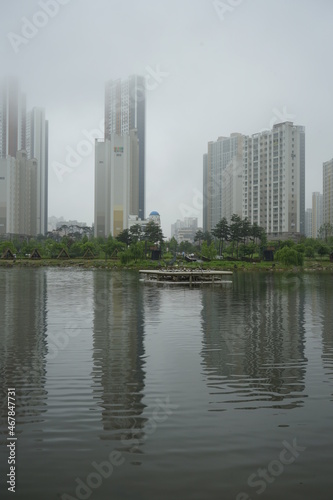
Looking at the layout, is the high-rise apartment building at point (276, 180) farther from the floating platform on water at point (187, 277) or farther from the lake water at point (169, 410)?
the lake water at point (169, 410)

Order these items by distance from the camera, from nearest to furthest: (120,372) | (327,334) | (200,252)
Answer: (120,372) → (327,334) → (200,252)

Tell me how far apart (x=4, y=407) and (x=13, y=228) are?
179289 mm

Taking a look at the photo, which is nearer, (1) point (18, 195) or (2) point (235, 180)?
(2) point (235, 180)

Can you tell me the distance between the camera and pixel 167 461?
8.16 meters

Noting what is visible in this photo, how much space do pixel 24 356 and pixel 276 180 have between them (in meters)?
144

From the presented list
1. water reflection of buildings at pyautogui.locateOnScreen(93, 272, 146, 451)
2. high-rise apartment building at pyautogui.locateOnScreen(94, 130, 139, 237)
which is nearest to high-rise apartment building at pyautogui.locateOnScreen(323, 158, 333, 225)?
high-rise apartment building at pyautogui.locateOnScreen(94, 130, 139, 237)

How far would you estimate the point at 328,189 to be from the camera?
187 m

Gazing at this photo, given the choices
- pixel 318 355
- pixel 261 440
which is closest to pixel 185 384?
pixel 261 440

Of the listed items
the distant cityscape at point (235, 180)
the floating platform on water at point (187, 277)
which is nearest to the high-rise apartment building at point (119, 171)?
the distant cityscape at point (235, 180)

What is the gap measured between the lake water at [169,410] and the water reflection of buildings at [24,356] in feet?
0.16

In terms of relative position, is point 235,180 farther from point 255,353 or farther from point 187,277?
point 255,353

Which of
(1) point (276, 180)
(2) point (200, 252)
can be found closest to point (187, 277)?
(2) point (200, 252)

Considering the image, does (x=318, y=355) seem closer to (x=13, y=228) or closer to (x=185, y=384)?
(x=185, y=384)

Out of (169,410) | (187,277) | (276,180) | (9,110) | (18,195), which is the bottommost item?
(169,410)
